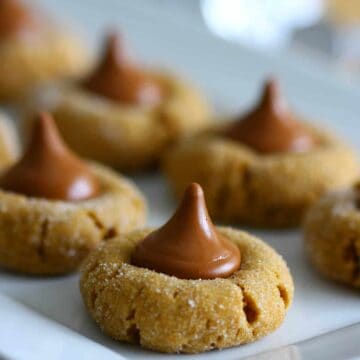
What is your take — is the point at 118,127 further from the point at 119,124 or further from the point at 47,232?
the point at 47,232

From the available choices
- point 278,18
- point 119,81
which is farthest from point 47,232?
point 278,18

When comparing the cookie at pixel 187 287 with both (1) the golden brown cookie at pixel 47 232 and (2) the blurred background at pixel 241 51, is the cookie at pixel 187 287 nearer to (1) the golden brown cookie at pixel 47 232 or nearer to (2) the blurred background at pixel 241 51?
(1) the golden brown cookie at pixel 47 232

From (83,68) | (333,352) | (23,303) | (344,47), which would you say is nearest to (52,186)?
(23,303)

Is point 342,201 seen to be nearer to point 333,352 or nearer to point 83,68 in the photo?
point 333,352

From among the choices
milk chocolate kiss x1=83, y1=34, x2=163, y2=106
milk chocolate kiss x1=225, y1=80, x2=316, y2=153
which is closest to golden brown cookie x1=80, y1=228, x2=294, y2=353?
milk chocolate kiss x1=225, y1=80, x2=316, y2=153

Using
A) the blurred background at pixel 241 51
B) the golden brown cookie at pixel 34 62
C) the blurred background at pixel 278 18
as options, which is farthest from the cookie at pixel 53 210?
the blurred background at pixel 278 18

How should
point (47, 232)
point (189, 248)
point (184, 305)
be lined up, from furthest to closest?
point (47, 232) → point (189, 248) → point (184, 305)
